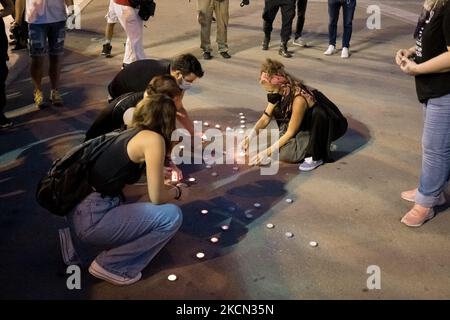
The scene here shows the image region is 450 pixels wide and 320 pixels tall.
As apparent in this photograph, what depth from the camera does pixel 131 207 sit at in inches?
117

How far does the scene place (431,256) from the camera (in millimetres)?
3348

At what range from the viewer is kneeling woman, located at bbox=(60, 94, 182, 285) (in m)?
2.83

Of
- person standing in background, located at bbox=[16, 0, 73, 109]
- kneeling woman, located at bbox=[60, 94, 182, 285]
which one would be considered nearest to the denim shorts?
person standing in background, located at bbox=[16, 0, 73, 109]

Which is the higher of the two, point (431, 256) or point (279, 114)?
point (279, 114)

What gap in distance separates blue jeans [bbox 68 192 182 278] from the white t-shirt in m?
3.23

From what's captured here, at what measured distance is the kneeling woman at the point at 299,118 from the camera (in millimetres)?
4254

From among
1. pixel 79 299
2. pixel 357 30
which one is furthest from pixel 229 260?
pixel 357 30

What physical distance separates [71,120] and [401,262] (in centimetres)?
384

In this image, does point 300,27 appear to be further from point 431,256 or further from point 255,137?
point 431,256

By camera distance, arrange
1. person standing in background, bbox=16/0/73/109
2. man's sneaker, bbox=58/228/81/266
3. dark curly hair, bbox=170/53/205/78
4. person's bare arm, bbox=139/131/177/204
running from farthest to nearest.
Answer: person standing in background, bbox=16/0/73/109 → dark curly hair, bbox=170/53/205/78 → man's sneaker, bbox=58/228/81/266 → person's bare arm, bbox=139/131/177/204

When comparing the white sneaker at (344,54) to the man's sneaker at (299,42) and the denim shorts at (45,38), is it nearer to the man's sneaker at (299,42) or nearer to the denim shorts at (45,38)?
the man's sneaker at (299,42)

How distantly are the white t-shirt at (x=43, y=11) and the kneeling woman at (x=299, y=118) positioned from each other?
2.64m

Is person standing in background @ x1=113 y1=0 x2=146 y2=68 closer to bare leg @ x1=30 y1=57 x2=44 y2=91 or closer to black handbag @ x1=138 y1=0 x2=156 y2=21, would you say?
black handbag @ x1=138 y1=0 x2=156 y2=21

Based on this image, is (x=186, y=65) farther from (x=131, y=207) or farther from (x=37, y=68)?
(x=37, y=68)
